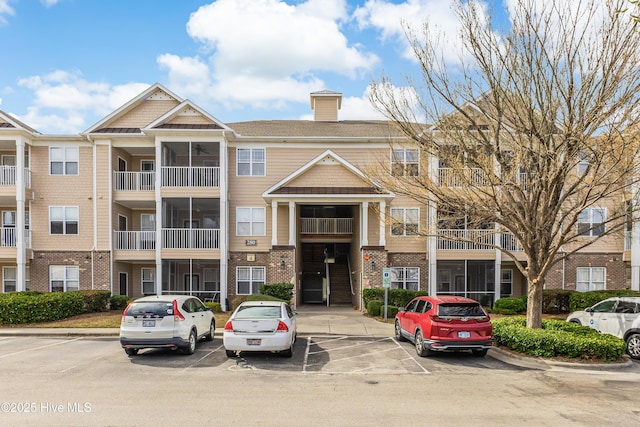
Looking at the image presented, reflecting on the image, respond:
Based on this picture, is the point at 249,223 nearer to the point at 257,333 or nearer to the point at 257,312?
the point at 257,312

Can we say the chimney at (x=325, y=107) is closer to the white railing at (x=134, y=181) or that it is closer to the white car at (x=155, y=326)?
the white railing at (x=134, y=181)

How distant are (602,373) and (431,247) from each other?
1290 cm

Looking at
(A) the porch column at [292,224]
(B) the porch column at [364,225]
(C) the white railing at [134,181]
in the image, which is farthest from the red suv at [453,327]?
(C) the white railing at [134,181]

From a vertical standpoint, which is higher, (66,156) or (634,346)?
(66,156)

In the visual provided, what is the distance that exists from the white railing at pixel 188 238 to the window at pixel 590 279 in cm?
1874

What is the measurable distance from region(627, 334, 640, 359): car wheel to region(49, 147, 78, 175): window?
2473 centimetres

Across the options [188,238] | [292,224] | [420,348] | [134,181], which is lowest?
[420,348]

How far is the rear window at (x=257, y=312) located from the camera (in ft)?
38.5

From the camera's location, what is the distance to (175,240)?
75.2ft

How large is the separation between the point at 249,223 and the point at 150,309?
12549 mm

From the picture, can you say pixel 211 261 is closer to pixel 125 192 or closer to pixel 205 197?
pixel 205 197

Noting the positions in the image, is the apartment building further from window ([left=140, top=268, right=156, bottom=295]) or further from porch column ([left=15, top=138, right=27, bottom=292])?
window ([left=140, top=268, right=156, bottom=295])

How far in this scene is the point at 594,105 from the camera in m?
11.3

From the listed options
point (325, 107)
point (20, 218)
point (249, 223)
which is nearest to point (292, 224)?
point (249, 223)
